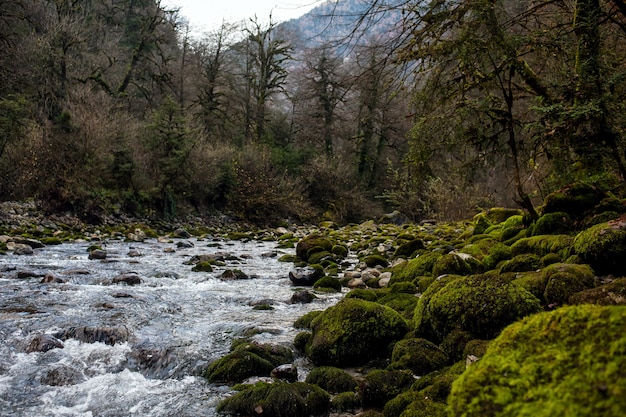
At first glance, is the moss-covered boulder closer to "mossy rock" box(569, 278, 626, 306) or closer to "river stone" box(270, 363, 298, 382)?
"river stone" box(270, 363, 298, 382)

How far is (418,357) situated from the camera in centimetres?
351

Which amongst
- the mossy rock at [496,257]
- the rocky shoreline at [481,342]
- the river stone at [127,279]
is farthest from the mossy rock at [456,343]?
the river stone at [127,279]

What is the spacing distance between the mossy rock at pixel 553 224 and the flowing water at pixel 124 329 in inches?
124

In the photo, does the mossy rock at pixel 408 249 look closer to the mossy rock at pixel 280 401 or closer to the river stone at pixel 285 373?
the river stone at pixel 285 373

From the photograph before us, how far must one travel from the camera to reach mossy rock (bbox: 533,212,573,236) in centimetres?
589

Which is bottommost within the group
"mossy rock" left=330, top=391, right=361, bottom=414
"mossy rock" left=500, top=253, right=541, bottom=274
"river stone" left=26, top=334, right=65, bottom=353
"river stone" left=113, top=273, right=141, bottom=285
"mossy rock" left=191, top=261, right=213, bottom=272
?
"mossy rock" left=191, top=261, right=213, bottom=272

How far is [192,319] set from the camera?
570cm

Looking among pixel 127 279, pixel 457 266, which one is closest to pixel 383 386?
pixel 457 266

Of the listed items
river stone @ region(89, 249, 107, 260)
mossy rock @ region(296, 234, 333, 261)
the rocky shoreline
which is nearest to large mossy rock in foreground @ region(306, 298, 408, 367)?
the rocky shoreline

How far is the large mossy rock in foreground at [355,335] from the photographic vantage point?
3980 millimetres

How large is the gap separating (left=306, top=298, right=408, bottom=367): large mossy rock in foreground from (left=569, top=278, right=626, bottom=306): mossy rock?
157 cm

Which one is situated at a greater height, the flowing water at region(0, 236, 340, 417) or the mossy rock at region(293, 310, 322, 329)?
the mossy rock at region(293, 310, 322, 329)

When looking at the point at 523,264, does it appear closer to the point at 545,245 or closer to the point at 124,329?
the point at 545,245

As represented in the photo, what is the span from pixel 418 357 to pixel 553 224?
12.1 ft
